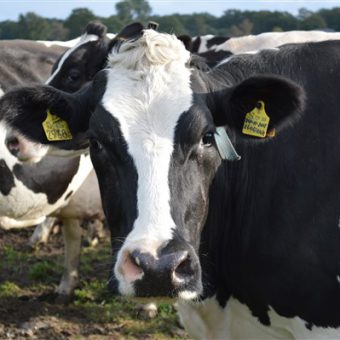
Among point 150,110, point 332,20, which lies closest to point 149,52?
point 150,110

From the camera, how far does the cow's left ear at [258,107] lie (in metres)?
3.92

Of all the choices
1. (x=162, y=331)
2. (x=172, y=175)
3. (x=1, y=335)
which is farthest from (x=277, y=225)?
(x=1, y=335)

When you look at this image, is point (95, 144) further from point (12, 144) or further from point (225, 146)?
point (12, 144)

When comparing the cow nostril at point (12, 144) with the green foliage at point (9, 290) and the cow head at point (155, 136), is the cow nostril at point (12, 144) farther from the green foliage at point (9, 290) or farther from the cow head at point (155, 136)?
the cow head at point (155, 136)

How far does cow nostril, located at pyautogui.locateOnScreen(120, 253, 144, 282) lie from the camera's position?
126 inches

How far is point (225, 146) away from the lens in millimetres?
3961

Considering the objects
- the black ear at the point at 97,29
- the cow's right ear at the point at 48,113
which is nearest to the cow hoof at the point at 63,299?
the black ear at the point at 97,29

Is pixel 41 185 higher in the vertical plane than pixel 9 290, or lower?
higher

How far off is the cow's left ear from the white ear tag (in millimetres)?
95

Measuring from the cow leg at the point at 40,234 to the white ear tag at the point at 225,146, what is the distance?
5.90 meters

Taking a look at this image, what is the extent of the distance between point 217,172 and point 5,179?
3.64 meters

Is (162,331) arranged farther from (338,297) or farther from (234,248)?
(338,297)

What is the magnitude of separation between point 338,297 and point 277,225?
1.69 feet

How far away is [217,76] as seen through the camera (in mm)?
4238
